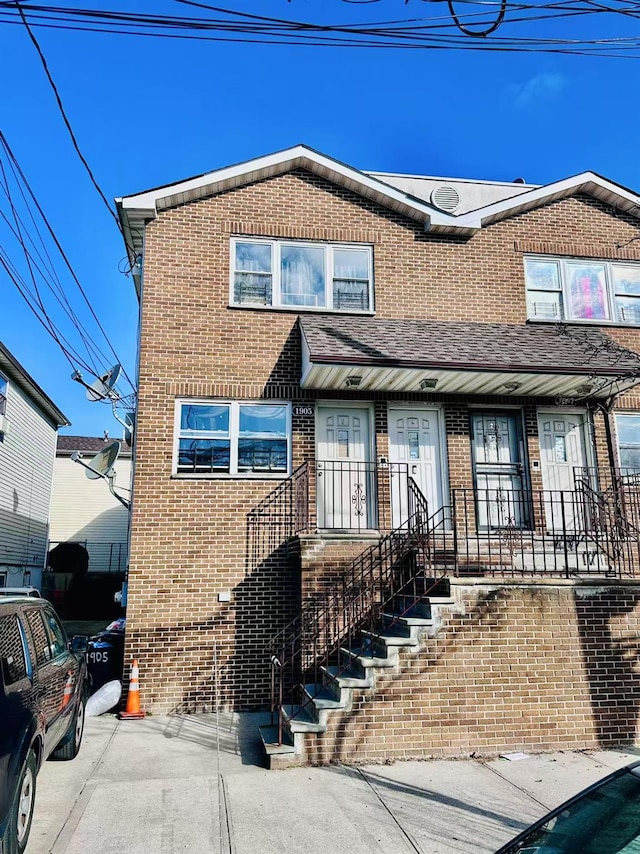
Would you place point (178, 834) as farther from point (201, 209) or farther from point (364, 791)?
point (201, 209)

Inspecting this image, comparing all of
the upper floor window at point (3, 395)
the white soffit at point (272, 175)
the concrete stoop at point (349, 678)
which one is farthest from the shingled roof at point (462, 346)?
the upper floor window at point (3, 395)

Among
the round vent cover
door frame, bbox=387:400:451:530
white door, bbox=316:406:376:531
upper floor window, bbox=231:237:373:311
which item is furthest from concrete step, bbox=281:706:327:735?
the round vent cover

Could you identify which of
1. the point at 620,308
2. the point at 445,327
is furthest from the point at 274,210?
the point at 620,308

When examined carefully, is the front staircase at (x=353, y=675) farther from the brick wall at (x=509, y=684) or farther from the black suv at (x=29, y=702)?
the black suv at (x=29, y=702)

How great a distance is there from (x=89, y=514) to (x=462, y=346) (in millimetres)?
25598

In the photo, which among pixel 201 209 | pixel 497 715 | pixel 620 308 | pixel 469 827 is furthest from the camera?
pixel 620 308

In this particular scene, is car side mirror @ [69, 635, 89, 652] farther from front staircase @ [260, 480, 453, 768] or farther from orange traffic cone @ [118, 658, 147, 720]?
front staircase @ [260, 480, 453, 768]

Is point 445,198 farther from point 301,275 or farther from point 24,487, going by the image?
point 24,487

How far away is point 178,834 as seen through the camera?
4.93m

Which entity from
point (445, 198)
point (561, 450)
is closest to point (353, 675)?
point (561, 450)

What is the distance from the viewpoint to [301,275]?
10.9m

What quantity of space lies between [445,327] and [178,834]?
26.6 ft

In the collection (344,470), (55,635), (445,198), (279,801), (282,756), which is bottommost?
(279,801)

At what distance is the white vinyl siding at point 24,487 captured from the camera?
18.3 meters
